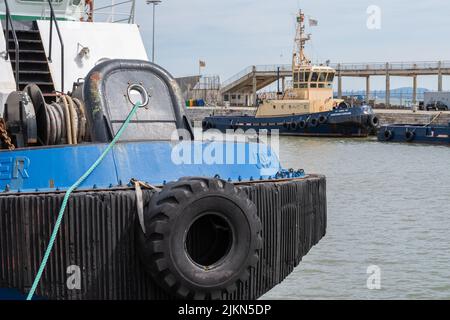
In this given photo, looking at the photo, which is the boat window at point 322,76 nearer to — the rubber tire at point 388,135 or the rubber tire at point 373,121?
the rubber tire at point 373,121

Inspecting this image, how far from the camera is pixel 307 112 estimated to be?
162 ft

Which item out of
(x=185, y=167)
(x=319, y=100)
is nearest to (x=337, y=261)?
(x=185, y=167)

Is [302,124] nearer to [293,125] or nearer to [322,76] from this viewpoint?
[293,125]

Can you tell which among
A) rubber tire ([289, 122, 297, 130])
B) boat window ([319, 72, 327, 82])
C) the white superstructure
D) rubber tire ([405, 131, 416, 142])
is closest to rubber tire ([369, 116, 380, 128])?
rubber tire ([405, 131, 416, 142])

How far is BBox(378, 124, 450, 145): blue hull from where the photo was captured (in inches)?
1588

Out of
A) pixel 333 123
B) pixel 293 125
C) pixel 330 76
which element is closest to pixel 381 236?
pixel 333 123

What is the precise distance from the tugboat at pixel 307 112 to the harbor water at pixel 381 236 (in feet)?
50.7

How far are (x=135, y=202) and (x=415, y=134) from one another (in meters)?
36.6

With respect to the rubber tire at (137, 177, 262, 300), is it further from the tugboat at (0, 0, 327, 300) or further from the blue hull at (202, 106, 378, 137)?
the blue hull at (202, 106, 378, 137)

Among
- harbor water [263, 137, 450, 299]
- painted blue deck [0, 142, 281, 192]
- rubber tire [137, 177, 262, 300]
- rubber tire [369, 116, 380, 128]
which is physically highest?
rubber tire [369, 116, 380, 128]

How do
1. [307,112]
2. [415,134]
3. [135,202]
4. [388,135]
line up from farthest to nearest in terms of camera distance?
[307,112] < [388,135] < [415,134] < [135,202]

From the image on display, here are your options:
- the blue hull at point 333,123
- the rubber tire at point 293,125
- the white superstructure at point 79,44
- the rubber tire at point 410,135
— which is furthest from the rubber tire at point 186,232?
the rubber tire at point 293,125

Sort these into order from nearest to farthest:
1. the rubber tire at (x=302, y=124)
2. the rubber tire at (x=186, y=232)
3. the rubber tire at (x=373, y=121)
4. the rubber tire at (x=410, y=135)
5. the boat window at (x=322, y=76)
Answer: the rubber tire at (x=186, y=232) → the rubber tire at (x=410, y=135) → the rubber tire at (x=373, y=121) → the rubber tire at (x=302, y=124) → the boat window at (x=322, y=76)

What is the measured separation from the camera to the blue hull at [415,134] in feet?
132
